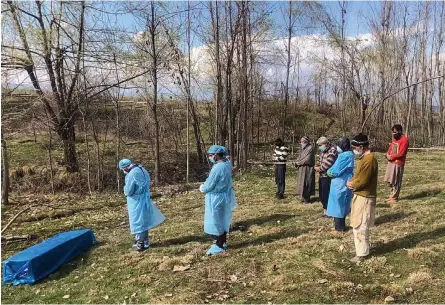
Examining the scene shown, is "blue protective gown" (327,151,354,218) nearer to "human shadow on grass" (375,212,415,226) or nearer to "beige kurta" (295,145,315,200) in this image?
"human shadow on grass" (375,212,415,226)

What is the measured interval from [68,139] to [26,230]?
7267 mm

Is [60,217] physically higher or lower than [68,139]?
lower

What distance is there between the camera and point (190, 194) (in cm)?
1199

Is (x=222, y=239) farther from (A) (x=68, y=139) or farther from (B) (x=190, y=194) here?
(A) (x=68, y=139)

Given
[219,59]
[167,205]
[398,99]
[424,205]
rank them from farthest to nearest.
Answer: [398,99], [219,59], [167,205], [424,205]

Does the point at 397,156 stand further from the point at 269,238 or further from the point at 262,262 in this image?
the point at 262,262

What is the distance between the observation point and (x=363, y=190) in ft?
17.7

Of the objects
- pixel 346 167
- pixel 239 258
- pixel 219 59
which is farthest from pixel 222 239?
pixel 219 59

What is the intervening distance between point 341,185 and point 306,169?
7.75ft

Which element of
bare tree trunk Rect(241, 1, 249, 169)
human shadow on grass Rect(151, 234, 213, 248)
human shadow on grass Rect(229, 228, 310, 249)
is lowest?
human shadow on grass Rect(151, 234, 213, 248)

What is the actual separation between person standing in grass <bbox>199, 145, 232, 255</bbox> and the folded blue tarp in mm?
2242

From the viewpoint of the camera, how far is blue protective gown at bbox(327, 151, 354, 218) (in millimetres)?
6484

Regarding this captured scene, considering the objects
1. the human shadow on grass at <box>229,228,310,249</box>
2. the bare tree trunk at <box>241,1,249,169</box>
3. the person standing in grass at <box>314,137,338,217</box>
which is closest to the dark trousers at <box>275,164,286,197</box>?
the person standing in grass at <box>314,137,338,217</box>

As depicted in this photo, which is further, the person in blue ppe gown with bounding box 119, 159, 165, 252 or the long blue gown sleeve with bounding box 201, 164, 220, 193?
the person in blue ppe gown with bounding box 119, 159, 165, 252
